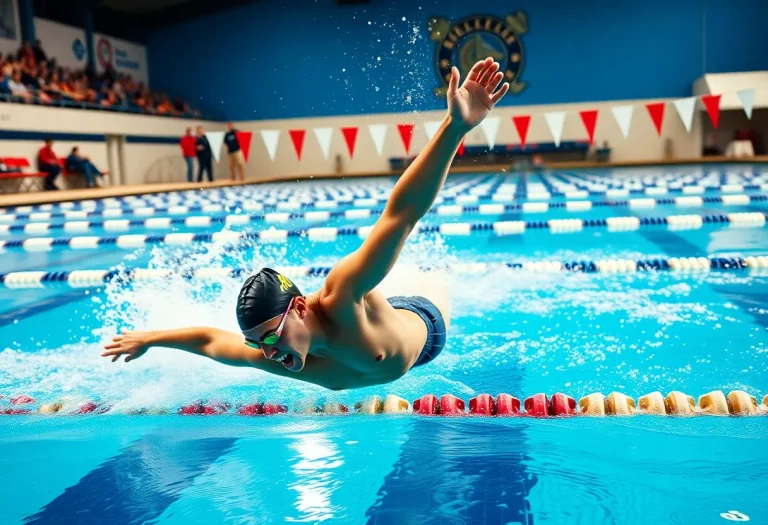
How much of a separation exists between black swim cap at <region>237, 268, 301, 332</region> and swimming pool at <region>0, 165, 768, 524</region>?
51 cm

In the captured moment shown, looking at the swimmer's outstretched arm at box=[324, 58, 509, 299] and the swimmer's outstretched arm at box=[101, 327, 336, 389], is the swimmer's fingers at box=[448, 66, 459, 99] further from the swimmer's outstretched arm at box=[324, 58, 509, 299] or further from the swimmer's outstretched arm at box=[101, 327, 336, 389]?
the swimmer's outstretched arm at box=[101, 327, 336, 389]

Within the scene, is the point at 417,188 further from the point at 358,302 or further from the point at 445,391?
the point at 445,391

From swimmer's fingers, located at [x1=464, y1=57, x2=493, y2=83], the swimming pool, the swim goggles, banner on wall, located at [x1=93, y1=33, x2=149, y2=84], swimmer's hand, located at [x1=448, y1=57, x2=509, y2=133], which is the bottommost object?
the swimming pool

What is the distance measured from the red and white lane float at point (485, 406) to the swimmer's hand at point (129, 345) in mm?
531

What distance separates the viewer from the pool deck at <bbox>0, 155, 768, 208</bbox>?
12.8 metres

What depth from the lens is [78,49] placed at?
1866cm

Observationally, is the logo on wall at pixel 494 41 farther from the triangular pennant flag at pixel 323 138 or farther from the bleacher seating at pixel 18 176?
the bleacher seating at pixel 18 176

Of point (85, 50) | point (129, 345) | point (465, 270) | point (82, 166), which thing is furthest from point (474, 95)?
point (85, 50)

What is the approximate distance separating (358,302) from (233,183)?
17.0 m

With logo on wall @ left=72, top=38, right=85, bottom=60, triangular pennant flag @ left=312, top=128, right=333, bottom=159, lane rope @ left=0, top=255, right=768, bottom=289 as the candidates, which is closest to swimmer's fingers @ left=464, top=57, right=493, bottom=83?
lane rope @ left=0, top=255, right=768, bottom=289

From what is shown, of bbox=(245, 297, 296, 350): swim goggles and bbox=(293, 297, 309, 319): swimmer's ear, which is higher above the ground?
bbox=(293, 297, 309, 319): swimmer's ear

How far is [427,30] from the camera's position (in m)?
21.0

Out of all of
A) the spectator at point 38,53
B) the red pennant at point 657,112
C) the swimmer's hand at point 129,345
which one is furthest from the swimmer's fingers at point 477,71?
the spectator at point 38,53

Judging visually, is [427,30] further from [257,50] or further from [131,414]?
[131,414]
